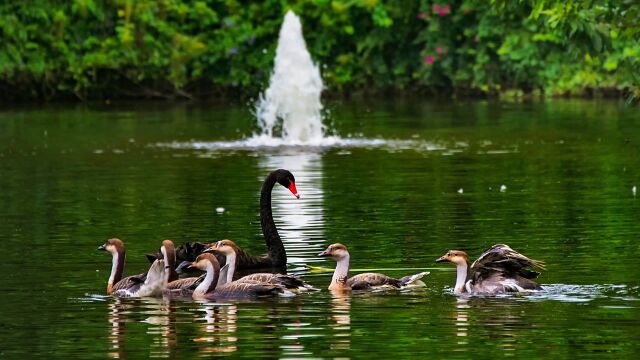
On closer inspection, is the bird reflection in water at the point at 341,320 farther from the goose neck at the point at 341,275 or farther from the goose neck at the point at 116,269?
the goose neck at the point at 116,269

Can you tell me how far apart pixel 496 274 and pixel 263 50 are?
45.6 m

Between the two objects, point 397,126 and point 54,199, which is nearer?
point 54,199

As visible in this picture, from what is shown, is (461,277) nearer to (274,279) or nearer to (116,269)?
(274,279)

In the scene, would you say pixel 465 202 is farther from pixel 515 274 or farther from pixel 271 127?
pixel 271 127

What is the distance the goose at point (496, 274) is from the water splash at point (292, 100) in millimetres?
23953

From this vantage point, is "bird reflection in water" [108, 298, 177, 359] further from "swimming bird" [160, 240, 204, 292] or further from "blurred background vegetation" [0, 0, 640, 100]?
"blurred background vegetation" [0, 0, 640, 100]

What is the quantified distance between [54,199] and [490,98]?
1289 inches

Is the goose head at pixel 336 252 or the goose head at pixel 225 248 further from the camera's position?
the goose head at pixel 225 248

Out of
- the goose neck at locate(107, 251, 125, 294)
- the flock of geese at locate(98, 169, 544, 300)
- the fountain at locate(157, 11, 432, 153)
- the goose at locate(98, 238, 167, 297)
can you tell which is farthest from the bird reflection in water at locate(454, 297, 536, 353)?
the fountain at locate(157, 11, 432, 153)

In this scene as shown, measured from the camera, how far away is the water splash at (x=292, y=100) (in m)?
44.8

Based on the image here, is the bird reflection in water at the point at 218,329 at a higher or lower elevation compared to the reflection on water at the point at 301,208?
higher

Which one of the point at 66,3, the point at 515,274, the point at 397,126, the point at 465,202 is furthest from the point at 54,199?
the point at 66,3

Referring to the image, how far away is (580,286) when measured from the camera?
1859cm

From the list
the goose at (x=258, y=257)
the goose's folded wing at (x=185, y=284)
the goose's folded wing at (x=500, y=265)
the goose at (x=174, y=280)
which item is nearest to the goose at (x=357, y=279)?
the goose's folded wing at (x=500, y=265)
